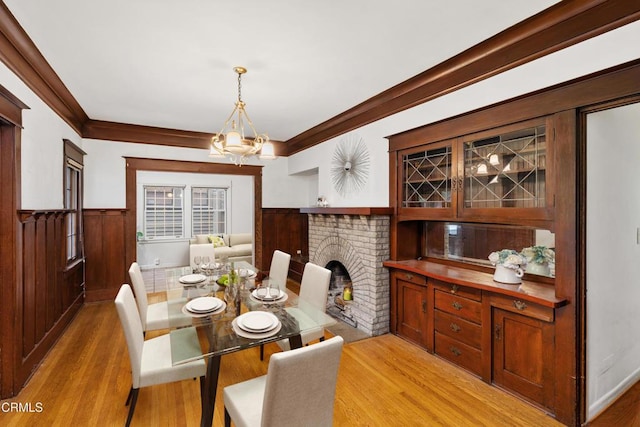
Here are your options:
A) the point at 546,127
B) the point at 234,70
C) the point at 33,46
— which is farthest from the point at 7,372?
the point at 546,127

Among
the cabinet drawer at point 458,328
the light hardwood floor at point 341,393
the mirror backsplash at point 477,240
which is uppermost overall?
the mirror backsplash at point 477,240

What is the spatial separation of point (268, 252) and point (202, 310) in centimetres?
349

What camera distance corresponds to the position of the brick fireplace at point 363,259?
3352 mm

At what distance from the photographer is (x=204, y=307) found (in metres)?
2.21

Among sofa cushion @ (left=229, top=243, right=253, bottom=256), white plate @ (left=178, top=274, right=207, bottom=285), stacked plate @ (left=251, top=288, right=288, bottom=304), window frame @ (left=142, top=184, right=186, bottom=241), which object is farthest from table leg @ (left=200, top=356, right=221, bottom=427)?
window frame @ (left=142, top=184, right=186, bottom=241)

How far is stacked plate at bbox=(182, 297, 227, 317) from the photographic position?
215cm

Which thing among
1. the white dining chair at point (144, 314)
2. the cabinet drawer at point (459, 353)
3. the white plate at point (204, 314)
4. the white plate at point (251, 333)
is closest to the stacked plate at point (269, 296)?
the white plate at point (204, 314)

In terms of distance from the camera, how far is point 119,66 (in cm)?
269

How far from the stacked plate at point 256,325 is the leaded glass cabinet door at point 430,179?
71.2 inches

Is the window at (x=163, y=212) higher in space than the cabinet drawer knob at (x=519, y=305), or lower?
higher

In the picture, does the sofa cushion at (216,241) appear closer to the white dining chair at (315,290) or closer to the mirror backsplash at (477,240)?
the white dining chair at (315,290)

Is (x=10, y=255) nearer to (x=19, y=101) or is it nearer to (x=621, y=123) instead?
(x=19, y=101)

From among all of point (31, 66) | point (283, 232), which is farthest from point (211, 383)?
point (283, 232)

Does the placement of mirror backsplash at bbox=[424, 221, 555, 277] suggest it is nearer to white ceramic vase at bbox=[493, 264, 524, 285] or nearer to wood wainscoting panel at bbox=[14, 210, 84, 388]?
white ceramic vase at bbox=[493, 264, 524, 285]
